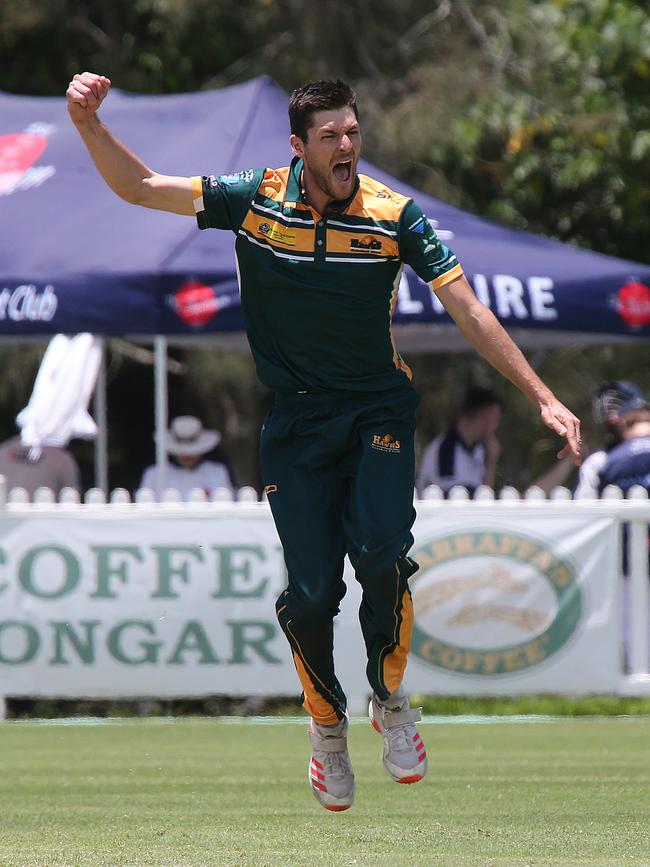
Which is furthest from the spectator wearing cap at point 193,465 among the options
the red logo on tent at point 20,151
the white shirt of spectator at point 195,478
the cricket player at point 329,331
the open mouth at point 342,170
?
the open mouth at point 342,170

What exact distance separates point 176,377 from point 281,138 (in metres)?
5.54

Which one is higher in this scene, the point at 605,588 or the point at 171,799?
the point at 171,799

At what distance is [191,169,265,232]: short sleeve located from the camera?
5.77 meters

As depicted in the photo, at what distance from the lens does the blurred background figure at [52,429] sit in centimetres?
1244

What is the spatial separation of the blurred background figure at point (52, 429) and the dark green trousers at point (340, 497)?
6658mm

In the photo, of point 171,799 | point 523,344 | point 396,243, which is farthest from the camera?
point 523,344

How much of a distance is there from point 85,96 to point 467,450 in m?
7.34

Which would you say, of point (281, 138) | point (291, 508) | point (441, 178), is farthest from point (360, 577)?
point (441, 178)

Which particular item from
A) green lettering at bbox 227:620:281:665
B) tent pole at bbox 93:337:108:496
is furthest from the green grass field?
tent pole at bbox 93:337:108:496

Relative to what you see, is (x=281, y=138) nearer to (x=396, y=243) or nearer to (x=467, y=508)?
(x=467, y=508)

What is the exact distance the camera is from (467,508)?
10.6 m

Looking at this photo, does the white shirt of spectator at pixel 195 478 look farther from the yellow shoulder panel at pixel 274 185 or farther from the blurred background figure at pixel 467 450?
the yellow shoulder panel at pixel 274 185

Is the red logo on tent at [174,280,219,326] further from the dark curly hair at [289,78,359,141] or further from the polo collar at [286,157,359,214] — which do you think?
the dark curly hair at [289,78,359,141]

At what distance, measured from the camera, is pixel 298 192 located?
579 cm
